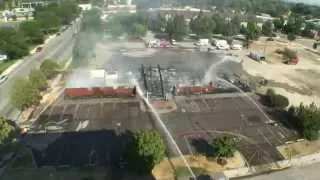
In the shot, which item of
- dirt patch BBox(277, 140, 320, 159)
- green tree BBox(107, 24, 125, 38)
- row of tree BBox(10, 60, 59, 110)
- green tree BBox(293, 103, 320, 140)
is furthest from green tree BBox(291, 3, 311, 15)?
row of tree BBox(10, 60, 59, 110)

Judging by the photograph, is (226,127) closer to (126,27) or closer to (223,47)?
(223,47)

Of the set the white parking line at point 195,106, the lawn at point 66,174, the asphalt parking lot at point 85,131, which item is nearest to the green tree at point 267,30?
the white parking line at point 195,106

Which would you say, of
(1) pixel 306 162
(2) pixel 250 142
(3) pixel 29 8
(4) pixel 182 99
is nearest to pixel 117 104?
(4) pixel 182 99

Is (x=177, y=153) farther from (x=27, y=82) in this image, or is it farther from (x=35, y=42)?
(x=35, y=42)

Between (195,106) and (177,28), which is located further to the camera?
(177,28)

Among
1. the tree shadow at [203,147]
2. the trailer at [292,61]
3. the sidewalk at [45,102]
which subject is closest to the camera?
the tree shadow at [203,147]

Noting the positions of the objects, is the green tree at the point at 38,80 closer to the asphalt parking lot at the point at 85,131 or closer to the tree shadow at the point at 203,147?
the asphalt parking lot at the point at 85,131

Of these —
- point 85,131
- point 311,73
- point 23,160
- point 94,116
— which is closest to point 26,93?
point 94,116
